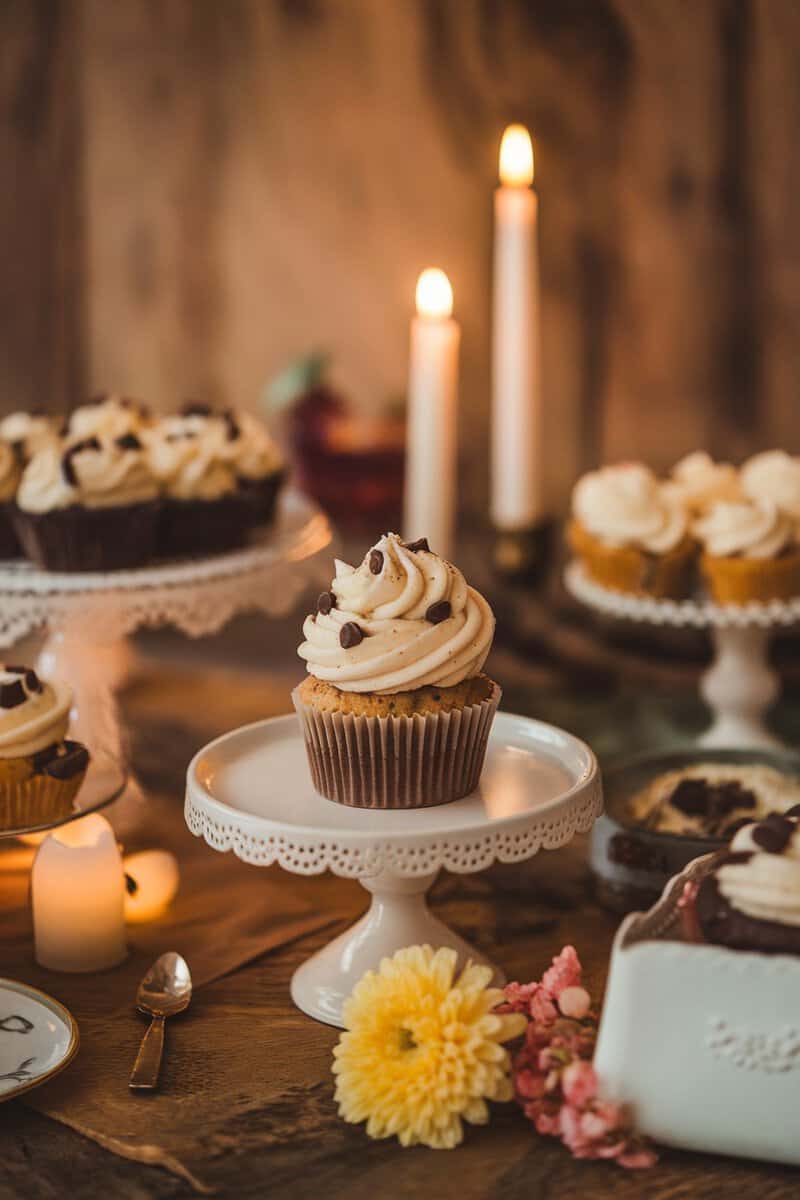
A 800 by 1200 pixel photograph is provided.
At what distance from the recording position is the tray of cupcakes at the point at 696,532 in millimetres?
3012

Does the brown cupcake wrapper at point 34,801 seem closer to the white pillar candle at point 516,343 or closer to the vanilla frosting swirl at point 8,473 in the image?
the vanilla frosting swirl at point 8,473

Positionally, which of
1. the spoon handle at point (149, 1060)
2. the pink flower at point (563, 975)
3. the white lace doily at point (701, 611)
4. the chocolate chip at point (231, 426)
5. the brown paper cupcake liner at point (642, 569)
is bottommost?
the spoon handle at point (149, 1060)

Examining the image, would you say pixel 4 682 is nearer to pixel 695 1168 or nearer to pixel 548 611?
pixel 695 1168

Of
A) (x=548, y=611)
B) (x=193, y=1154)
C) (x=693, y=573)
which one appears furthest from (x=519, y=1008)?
(x=548, y=611)

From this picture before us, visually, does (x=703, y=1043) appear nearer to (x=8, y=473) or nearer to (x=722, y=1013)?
(x=722, y=1013)

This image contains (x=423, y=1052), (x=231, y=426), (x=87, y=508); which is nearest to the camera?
(x=423, y=1052)

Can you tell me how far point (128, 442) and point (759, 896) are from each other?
1567 mm

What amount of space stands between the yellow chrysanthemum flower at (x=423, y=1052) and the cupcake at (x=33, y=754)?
694 mm

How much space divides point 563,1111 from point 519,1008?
192 millimetres

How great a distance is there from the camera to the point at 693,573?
321cm

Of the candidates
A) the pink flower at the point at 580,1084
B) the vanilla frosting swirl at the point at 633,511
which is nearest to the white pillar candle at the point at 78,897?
the pink flower at the point at 580,1084

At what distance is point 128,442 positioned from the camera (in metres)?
2.84

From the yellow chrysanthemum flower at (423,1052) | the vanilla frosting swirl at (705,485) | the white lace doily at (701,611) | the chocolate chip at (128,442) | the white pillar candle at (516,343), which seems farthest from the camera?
the vanilla frosting swirl at (705,485)

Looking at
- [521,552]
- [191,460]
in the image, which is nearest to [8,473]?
[191,460]
